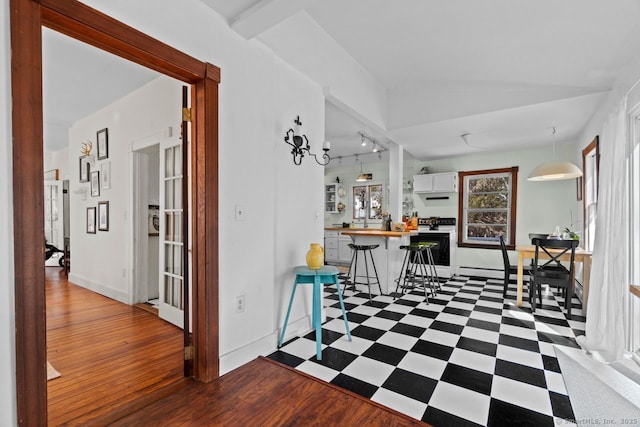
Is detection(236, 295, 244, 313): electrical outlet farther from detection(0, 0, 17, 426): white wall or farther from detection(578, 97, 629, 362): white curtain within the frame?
detection(578, 97, 629, 362): white curtain

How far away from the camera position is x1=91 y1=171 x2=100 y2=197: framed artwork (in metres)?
4.28

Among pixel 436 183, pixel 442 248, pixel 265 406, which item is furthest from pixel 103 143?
pixel 436 183

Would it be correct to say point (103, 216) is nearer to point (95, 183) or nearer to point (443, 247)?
point (95, 183)

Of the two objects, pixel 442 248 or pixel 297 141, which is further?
pixel 442 248

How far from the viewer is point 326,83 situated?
309cm

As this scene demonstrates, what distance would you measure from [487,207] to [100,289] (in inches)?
270

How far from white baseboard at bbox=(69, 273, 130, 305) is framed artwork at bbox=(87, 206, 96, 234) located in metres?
0.76

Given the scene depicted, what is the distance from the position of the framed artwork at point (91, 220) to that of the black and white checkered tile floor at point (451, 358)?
3586mm

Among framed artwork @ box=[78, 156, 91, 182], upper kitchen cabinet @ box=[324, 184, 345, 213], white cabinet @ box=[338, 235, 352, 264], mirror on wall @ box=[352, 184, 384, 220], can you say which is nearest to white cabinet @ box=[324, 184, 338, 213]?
upper kitchen cabinet @ box=[324, 184, 345, 213]

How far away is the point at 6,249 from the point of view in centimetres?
127

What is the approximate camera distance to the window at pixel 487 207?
18.8ft

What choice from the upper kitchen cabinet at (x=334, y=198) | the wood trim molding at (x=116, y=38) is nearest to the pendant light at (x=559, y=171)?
the wood trim molding at (x=116, y=38)

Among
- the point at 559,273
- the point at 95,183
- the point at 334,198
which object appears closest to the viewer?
the point at 559,273

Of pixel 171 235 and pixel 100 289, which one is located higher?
pixel 171 235
